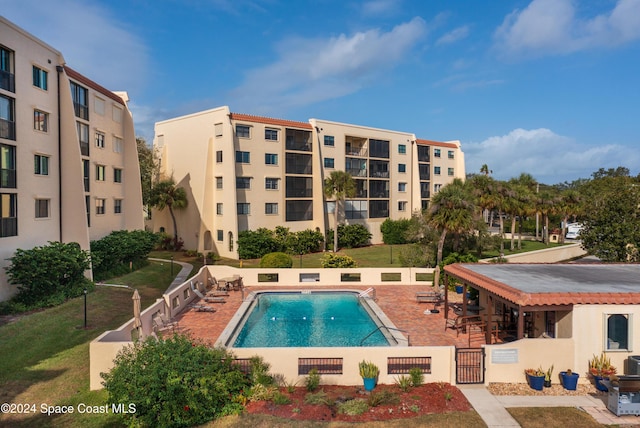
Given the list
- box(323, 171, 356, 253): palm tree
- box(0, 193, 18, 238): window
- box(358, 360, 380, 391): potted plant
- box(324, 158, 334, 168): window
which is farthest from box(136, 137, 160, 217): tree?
box(358, 360, 380, 391): potted plant

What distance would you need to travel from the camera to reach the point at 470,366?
13.6m

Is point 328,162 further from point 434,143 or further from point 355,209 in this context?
point 434,143

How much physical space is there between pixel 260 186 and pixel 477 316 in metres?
30.9

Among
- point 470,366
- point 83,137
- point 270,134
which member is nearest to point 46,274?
point 83,137

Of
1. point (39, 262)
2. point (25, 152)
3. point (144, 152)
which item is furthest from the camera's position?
point (144, 152)

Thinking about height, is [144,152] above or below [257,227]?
above

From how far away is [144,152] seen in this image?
51.7m

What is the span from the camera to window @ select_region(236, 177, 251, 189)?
44219mm

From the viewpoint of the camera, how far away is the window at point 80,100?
30.3 meters

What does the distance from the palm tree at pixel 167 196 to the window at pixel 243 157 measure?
808cm

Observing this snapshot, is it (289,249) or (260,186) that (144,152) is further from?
(289,249)

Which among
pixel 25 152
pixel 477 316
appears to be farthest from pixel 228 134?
pixel 477 316

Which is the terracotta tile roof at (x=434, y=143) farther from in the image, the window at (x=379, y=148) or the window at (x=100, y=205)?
the window at (x=100, y=205)

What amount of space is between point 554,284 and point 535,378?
13.6 ft
